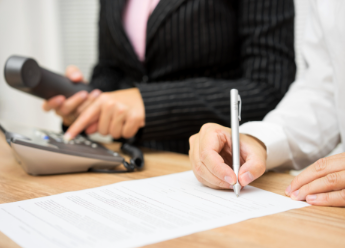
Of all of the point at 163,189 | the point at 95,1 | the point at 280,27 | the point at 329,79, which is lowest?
the point at 163,189

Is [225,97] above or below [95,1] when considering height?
below

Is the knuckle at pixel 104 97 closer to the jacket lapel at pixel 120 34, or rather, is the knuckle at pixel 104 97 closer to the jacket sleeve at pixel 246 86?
the jacket sleeve at pixel 246 86

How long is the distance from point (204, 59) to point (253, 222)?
0.58 metres

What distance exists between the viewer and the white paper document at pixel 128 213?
0.29 meters

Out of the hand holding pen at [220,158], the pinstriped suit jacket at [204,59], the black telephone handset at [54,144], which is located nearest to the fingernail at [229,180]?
the hand holding pen at [220,158]

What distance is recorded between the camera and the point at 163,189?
438 millimetres

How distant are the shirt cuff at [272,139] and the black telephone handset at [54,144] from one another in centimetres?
20

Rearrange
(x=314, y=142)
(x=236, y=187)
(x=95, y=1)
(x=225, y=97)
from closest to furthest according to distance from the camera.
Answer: (x=236, y=187)
(x=314, y=142)
(x=225, y=97)
(x=95, y=1)

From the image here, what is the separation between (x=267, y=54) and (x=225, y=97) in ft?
0.51

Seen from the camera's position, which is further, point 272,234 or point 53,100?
point 53,100

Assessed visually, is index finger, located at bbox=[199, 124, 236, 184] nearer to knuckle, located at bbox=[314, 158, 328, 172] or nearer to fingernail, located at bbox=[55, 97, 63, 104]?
knuckle, located at bbox=[314, 158, 328, 172]

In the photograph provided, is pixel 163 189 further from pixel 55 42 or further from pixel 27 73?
pixel 55 42

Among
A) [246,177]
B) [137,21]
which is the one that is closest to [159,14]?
[137,21]

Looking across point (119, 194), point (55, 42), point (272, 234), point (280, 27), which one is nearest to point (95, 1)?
point (55, 42)
